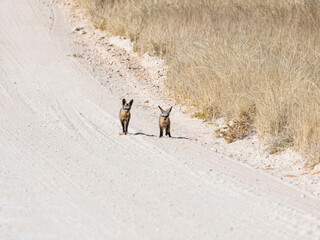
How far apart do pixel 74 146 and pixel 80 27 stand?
36.6ft

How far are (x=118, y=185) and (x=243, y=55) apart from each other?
5160mm

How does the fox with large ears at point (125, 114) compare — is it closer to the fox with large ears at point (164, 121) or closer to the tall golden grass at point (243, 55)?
the fox with large ears at point (164, 121)

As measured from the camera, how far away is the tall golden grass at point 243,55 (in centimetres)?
887

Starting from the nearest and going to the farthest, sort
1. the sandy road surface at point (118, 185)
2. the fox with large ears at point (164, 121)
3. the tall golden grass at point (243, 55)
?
the sandy road surface at point (118, 185) → the tall golden grass at point (243, 55) → the fox with large ears at point (164, 121)

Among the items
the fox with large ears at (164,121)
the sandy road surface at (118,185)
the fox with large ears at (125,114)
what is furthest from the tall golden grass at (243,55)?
the fox with large ears at (125,114)

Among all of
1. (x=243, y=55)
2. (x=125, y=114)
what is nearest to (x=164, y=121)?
(x=125, y=114)

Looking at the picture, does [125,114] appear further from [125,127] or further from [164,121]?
[164,121]

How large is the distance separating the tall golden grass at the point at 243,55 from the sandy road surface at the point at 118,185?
101cm

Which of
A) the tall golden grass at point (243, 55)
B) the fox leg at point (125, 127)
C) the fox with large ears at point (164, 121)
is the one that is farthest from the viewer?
the fox leg at point (125, 127)

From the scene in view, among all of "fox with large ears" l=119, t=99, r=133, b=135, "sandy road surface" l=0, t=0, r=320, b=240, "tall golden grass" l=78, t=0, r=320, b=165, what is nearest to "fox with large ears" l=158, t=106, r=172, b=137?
"sandy road surface" l=0, t=0, r=320, b=240

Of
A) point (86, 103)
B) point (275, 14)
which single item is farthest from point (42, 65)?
point (275, 14)

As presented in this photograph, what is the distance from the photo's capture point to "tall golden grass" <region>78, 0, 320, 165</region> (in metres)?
8.87

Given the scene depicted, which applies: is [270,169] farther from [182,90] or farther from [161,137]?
[182,90]

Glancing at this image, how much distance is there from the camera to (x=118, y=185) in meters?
6.80
